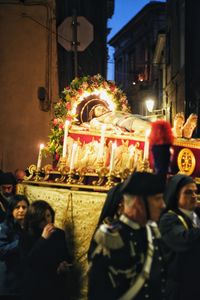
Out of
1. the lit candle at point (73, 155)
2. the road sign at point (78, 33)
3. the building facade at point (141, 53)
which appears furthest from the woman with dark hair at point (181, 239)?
the building facade at point (141, 53)

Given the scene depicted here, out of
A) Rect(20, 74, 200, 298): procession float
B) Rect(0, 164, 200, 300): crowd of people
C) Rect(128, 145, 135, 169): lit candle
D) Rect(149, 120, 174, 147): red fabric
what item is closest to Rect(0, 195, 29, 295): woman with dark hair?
Rect(0, 164, 200, 300): crowd of people

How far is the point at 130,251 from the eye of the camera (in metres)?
3.84

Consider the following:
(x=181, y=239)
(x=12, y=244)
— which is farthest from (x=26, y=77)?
(x=181, y=239)

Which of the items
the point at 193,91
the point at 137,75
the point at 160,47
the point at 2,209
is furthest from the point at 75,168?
the point at 137,75

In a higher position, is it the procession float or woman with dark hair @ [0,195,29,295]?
the procession float

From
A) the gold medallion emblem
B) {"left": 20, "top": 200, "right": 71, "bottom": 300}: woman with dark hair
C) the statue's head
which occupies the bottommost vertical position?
{"left": 20, "top": 200, "right": 71, "bottom": 300}: woman with dark hair

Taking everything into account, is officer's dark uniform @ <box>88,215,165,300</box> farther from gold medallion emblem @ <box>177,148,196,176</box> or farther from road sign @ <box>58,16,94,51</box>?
road sign @ <box>58,16,94,51</box>

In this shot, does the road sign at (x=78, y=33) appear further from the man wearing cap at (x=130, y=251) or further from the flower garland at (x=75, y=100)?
the man wearing cap at (x=130, y=251)

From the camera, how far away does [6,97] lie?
13.5 meters

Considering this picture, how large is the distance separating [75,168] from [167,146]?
276 centimetres

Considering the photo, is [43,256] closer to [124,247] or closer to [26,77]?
[124,247]

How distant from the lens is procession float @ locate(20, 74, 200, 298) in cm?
640

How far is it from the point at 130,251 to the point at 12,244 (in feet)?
8.45

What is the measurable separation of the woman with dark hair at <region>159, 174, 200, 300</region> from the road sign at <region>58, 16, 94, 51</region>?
367 inches
